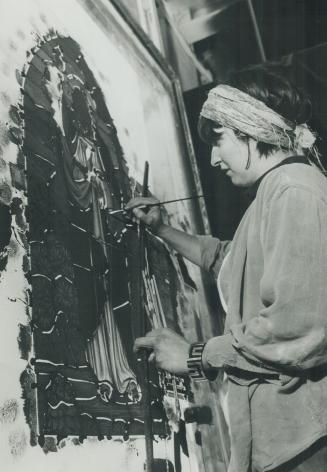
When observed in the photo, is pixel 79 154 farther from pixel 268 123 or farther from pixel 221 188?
pixel 221 188

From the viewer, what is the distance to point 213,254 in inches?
73.0

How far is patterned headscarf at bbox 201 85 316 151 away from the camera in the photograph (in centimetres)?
137

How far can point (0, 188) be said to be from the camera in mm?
1034

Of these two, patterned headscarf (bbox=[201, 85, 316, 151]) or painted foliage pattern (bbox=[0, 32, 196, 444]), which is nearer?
painted foliage pattern (bbox=[0, 32, 196, 444])

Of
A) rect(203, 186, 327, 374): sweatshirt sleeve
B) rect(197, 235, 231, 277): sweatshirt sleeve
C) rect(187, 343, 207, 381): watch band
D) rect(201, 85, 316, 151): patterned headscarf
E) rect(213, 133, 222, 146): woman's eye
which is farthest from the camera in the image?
rect(197, 235, 231, 277): sweatshirt sleeve

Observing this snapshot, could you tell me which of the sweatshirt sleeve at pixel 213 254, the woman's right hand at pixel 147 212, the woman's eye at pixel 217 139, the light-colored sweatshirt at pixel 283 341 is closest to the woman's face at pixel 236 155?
the woman's eye at pixel 217 139

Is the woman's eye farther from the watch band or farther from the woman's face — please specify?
the watch band

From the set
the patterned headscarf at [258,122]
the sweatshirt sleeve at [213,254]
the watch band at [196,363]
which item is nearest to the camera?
the watch band at [196,363]

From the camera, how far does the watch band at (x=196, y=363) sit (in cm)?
122

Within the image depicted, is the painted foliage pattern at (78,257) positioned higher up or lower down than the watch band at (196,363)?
higher up

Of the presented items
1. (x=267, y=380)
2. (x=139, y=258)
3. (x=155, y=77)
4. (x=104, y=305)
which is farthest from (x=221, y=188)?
(x=267, y=380)

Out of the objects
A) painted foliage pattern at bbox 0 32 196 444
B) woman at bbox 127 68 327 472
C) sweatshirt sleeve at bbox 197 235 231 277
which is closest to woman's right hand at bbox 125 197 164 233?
painted foliage pattern at bbox 0 32 196 444

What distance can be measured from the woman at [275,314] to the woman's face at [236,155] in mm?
22

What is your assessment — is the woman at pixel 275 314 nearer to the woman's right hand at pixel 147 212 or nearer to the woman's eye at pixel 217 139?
the woman's eye at pixel 217 139
